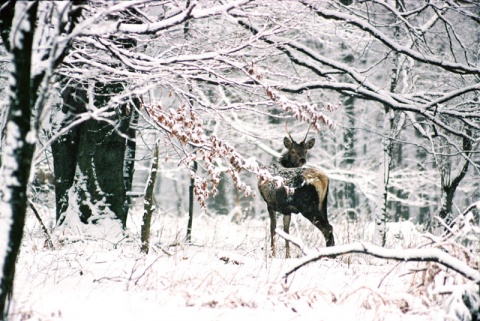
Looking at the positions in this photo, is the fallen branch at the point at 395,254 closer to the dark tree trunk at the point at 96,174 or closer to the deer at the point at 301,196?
the deer at the point at 301,196

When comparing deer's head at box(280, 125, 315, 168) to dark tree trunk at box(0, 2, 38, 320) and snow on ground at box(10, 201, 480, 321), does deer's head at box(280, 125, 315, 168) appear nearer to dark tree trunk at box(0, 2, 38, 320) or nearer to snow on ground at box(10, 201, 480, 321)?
snow on ground at box(10, 201, 480, 321)

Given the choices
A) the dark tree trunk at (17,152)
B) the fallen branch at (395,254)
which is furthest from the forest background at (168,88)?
the fallen branch at (395,254)

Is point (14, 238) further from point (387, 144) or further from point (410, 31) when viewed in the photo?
point (387, 144)

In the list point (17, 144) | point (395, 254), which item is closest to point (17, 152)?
point (17, 144)

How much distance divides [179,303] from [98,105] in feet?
16.5

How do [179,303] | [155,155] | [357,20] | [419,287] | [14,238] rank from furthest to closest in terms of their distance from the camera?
[155,155] < [357,20] < [419,287] < [179,303] < [14,238]

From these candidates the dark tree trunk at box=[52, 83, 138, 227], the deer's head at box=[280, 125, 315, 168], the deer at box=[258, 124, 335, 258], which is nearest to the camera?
the dark tree trunk at box=[52, 83, 138, 227]

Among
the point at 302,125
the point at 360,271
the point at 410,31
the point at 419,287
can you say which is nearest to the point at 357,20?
the point at 410,31

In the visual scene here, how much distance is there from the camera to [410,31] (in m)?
6.85

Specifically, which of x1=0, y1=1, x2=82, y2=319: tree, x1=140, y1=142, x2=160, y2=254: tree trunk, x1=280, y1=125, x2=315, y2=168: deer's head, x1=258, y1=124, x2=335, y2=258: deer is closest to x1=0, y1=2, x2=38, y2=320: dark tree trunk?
x1=0, y1=1, x2=82, y2=319: tree

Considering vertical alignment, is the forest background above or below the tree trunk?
above

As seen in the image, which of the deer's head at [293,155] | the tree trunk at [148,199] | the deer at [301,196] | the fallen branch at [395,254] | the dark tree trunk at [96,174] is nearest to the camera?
the fallen branch at [395,254]

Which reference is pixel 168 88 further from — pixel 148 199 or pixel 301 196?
pixel 301 196

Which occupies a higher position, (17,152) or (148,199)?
(17,152)
